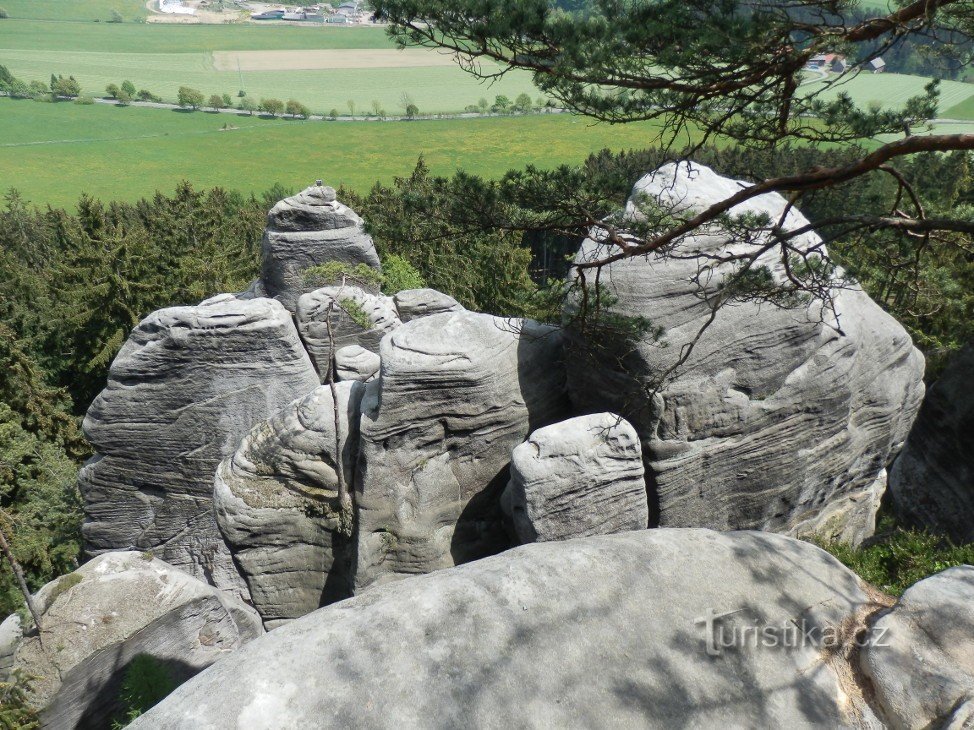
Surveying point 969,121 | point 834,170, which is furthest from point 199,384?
point 969,121

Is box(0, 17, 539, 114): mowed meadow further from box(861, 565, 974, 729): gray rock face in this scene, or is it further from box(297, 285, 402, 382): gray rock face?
box(861, 565, 974, 729): gray rock face

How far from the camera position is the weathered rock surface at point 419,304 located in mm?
19297

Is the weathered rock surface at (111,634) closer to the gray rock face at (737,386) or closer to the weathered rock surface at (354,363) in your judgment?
the weathered rock surface at (354,363)

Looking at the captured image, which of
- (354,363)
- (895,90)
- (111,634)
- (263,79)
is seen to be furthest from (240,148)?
(111,634)

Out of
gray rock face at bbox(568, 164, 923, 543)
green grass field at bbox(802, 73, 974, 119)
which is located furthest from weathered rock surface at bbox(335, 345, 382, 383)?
green grass field at bbox(802, 73, 974, 119)

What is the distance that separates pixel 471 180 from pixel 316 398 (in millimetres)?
5163

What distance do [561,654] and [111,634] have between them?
8679 millimetres

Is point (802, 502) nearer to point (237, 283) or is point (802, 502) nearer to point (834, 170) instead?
point (834, 170)

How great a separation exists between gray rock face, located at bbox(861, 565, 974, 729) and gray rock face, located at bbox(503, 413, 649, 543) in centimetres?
469

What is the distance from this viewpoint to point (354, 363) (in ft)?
54.3

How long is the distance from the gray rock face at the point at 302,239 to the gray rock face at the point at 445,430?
32.3ft

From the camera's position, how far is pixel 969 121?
37.7 meters

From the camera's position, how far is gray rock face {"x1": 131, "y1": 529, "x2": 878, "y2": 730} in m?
5.23

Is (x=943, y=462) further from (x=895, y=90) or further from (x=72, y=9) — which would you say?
(x=72, y=9)
